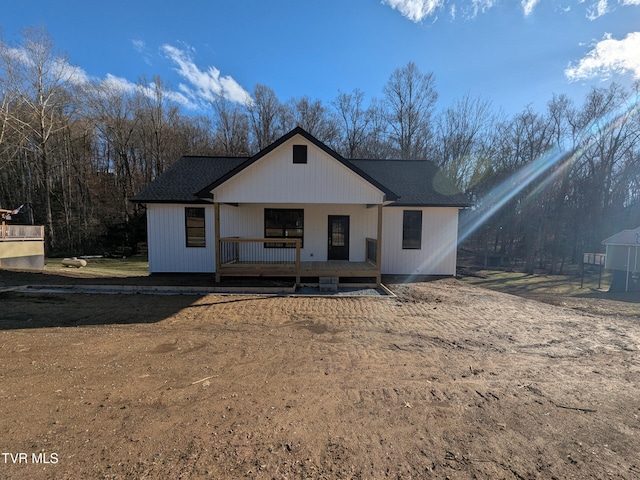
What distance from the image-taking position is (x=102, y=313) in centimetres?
710


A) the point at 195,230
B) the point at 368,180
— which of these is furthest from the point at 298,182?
the point at 195,230

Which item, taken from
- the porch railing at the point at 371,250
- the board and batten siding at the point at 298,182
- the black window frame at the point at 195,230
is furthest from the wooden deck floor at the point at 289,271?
the black window frame at the point at 195,230

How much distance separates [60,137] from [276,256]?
29543 mm

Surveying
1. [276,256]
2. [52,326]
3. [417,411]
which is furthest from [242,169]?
[417,411]

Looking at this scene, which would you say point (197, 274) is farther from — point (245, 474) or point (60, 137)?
point (60, 137)

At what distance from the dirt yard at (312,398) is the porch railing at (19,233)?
11.6 metres

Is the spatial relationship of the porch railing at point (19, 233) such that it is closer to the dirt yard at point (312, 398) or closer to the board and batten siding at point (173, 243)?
the board and batten siding at point (173, 243)

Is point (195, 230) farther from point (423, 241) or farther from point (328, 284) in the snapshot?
point (423, 241)

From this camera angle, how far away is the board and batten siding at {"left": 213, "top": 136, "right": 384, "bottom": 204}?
33.5 ft

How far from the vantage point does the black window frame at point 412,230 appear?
43.3 feet

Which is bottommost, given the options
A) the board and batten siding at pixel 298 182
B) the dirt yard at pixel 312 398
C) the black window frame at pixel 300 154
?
the dirt yard at pixel 312 398

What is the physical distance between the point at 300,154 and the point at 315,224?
141 inches

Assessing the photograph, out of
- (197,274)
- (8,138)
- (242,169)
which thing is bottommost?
(197,274)

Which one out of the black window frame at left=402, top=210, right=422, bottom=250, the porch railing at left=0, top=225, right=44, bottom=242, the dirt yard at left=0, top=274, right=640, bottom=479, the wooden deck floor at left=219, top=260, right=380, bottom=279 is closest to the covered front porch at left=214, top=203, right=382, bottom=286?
the black window frame at left=402, top=210, right=422, bottom=250
